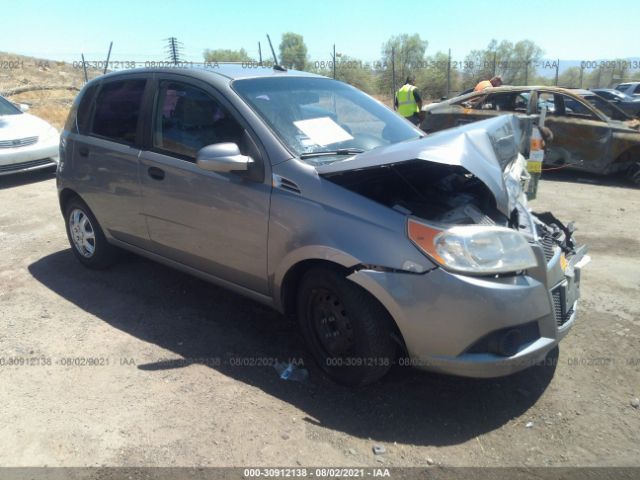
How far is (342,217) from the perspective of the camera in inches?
110

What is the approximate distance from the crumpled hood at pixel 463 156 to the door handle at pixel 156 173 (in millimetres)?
1367

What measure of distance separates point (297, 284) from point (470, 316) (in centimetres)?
110

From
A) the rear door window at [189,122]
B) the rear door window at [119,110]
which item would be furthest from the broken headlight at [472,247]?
the rear door window at [119,110]

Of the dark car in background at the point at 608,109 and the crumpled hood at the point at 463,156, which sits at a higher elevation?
the crumpled hood at the point at 463,156

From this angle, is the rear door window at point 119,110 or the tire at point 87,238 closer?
the rear door window at point 119,110

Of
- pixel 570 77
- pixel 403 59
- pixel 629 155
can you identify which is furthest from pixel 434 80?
pixel 570 77

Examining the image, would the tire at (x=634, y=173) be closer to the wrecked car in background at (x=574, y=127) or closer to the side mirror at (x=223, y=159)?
the wrecked car in background at (x=574, y=127)

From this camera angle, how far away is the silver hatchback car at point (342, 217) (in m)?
2.60

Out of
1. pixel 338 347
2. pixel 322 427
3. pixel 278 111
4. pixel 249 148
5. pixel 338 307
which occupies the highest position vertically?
pixel 278 111

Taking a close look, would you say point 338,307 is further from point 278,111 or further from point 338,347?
point 278,111

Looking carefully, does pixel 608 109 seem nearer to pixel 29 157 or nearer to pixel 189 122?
pixel 189 122

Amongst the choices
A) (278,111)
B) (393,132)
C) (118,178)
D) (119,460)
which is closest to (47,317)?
(118,178)

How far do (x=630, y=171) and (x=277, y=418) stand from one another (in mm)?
8203

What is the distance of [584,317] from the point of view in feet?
12.8
